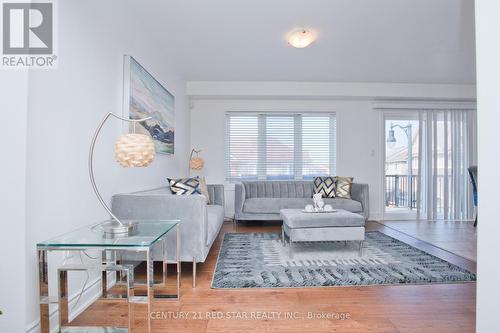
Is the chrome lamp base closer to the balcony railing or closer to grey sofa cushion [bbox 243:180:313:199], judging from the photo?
grey sofa cushion [bbox 243:180:313:199]

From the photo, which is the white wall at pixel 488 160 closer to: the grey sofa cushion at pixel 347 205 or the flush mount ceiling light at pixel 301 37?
the flush mount ceiling light at pixel 301 37

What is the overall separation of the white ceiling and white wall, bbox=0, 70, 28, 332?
1.74 m

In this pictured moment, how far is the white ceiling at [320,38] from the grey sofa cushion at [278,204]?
6.89 feet

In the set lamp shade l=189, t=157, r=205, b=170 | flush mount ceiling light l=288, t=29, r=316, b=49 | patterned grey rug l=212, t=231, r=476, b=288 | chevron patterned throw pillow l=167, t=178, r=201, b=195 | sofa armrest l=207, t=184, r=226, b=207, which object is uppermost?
flush mount ceiling light l=288, t=29, r=316, b=49

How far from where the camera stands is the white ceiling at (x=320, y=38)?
271 cm

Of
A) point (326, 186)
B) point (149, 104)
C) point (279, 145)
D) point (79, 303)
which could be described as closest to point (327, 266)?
point (79, 303)

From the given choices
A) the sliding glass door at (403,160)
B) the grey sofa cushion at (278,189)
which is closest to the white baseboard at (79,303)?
the grey sofa cushion at (278,189)

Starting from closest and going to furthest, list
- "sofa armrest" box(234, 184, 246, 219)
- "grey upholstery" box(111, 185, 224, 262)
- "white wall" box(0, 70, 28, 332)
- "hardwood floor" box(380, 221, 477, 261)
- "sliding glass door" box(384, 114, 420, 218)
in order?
1. "white wall" box(0, 70, 28, 332)
2. "grey upholstery" box(111, 185, 224, 262)
3. "hardwood floor" box(380, 221, 477, 261)
4. "sofa armrest" box(234, 184, 246, 219)
5. "sliding glass door" box(384, 114, 420, 218)

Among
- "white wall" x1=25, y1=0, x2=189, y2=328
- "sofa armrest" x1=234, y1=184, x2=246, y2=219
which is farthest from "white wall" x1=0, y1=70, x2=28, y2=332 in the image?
"sofa armrest" x1=234, y1=184, x2=246, y2=219

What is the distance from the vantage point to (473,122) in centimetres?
525

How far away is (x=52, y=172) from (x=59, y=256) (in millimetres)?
530

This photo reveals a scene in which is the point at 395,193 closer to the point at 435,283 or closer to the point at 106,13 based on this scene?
the point at 435,283

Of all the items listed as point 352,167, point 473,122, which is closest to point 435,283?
point 352,167

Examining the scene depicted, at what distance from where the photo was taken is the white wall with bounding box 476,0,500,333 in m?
0.98
